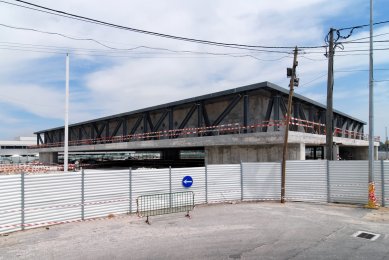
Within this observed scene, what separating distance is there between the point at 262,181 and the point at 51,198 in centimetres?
1023

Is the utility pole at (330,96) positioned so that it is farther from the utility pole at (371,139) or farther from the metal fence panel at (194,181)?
the metal fence panel at (194,181)

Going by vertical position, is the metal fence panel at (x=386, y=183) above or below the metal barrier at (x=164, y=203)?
above

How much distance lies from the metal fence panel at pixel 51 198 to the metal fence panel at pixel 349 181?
11726 millimetres

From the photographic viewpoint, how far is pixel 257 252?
830 centimetres

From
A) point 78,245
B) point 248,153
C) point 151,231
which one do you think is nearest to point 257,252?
point 151,231

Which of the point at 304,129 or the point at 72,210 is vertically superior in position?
the point at 304,129

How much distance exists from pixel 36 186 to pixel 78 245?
351 cm

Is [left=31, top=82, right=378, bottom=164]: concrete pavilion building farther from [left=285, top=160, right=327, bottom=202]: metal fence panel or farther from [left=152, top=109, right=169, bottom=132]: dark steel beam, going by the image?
[left=285, top=160, right=327, bottom=202]: metal fence panel

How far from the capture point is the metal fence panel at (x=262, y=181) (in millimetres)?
17422

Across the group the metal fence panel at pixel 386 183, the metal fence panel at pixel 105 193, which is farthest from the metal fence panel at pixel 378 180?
the metal fence panel at pixel 105 193

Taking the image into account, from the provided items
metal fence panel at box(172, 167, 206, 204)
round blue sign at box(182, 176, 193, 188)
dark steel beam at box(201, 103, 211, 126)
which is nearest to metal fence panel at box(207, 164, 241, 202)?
metal fence panel at box(172, 167, 206, 204)

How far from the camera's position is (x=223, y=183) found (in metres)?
17.0

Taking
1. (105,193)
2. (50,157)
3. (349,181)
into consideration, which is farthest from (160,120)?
(50,157)

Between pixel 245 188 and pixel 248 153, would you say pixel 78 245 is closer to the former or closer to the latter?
pixel 245 188
